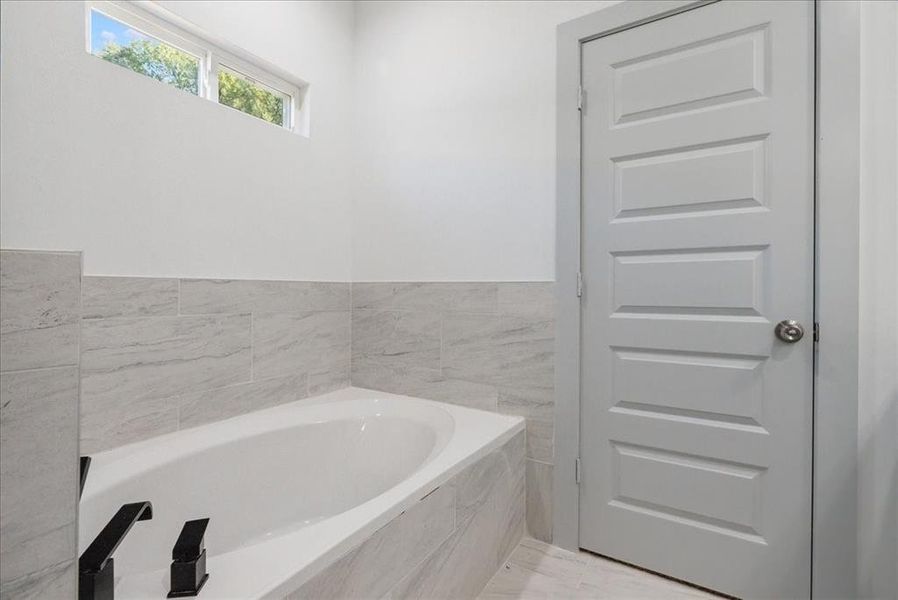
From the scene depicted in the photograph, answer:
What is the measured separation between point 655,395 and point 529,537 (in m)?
0.80

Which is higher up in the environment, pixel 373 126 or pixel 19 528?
pixel 373 126

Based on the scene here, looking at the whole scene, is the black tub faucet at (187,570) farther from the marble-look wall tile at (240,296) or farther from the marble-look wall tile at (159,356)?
the marble-look wall tile at (240,296)

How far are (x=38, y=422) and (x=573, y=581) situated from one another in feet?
5.37

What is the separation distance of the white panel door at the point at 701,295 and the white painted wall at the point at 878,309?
0.41 feet

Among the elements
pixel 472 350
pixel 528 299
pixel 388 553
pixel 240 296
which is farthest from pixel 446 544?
pixel 240 296

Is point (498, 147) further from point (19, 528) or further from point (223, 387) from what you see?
point (19, 528)

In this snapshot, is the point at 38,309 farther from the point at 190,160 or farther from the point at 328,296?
the point at 328,296

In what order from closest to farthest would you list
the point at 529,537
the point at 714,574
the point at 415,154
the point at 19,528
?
the point at 19,528 → the point at 714,574 → the point at 529,537 → the point at 415,154

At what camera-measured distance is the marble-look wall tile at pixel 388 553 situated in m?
0.87

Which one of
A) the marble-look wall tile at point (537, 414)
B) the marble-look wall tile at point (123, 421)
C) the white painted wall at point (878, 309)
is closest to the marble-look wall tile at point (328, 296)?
the marble-look wall tile at point (123, 421)

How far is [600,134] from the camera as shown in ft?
5.43

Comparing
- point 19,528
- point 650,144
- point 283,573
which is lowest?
point 283,573

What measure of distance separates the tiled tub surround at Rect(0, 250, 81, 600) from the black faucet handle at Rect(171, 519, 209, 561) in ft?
0.69

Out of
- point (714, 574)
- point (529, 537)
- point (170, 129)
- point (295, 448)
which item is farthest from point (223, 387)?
point (714, 574)
